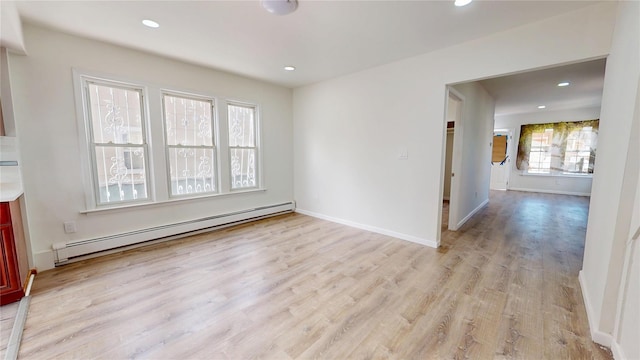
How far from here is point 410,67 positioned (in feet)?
10.7

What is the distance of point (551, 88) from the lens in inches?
190

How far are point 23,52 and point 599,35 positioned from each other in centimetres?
533

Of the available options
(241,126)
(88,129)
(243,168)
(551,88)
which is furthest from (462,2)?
(551,88)

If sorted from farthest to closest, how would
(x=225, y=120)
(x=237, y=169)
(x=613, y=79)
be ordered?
(x=237, y=169)
(x=225, y=120)
(x=613, y=79)

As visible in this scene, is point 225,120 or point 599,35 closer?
point 599,35

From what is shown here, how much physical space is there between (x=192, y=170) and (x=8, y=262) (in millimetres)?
2022

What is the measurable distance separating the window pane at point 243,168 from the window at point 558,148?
8.46 meters

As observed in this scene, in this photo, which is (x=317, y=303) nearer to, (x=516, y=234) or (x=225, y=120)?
(x=225, y=120)

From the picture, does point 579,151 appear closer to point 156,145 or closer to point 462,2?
point 462,2

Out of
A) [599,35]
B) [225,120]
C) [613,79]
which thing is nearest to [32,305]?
[225,120]

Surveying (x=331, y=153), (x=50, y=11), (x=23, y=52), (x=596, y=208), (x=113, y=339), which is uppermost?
(x=50, y=11)

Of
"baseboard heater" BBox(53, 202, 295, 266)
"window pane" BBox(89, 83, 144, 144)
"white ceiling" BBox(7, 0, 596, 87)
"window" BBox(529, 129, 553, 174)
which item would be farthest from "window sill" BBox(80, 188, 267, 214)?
"window" BBox(529, 129, 553, 174)

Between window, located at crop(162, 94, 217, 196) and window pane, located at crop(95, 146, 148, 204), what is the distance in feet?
1.16

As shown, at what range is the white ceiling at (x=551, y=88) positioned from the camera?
149 inches
